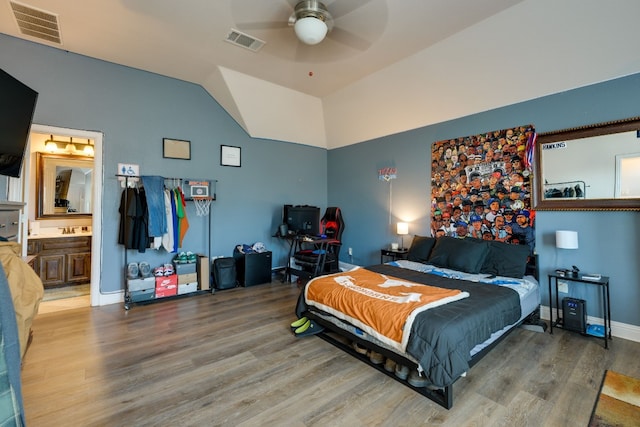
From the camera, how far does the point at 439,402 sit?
1968 mm

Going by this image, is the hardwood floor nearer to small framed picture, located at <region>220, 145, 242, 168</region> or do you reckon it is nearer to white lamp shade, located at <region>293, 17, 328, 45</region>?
small framed picture, located at <region>220, 145, 242, 168</region>

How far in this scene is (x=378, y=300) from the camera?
94.6 inches

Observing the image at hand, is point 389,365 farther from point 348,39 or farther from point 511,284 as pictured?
point 348,39

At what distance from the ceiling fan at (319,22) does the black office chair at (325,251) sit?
9.23ft

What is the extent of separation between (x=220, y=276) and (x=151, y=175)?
1.80 metres

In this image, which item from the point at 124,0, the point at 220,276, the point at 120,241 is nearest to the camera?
the point at 124,0

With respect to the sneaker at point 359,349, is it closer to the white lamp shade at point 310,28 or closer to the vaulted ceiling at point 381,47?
the white lamp shade at point 310,28

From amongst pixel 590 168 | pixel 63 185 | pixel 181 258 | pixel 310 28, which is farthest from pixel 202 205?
pixel 590 168

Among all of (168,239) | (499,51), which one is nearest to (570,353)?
(499,51)

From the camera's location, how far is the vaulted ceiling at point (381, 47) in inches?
109

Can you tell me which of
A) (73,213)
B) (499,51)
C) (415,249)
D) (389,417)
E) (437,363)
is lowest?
(389,417)

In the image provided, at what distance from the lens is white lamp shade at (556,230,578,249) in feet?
9.95

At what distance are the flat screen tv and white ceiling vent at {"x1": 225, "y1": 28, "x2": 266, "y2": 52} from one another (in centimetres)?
195

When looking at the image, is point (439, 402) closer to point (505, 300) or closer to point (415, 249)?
point (505, 300)
